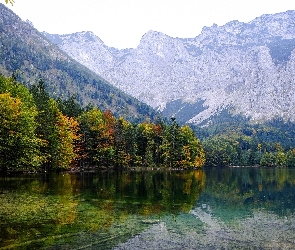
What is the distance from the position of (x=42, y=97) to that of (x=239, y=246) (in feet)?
249

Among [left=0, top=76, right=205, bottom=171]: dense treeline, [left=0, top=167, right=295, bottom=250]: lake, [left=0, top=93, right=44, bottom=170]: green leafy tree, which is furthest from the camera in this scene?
[left=0, top=76, right=205, bottom=171]: dense treeline

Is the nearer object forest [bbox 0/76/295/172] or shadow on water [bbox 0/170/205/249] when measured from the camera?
shadow on water [bbox 0/170/205/249]

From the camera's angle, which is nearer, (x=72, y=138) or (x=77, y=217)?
(x=77, y=217)

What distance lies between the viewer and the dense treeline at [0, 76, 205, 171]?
6319 cm

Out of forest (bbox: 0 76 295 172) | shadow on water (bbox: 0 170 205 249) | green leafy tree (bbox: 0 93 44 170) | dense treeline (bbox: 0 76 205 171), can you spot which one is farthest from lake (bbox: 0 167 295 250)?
forest (bbox: 0 76 295 172)

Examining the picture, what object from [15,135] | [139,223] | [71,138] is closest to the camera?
[139,223]

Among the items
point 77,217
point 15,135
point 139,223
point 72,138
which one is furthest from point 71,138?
point 139,223

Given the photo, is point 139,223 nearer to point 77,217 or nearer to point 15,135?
point 77,217

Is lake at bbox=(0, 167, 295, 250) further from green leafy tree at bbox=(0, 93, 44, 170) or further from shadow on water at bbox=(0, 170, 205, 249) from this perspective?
green leafy tree at bbox=(0, 93, 44, 170)

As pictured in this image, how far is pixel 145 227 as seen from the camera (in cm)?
2441

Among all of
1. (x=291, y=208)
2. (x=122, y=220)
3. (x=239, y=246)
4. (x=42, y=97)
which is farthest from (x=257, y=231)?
(x=42, y=97)

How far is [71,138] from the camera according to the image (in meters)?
91.4

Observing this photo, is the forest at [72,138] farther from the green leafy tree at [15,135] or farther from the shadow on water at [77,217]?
the shadow on water at [77,217]

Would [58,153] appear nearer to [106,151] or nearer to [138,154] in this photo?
[106,151]
